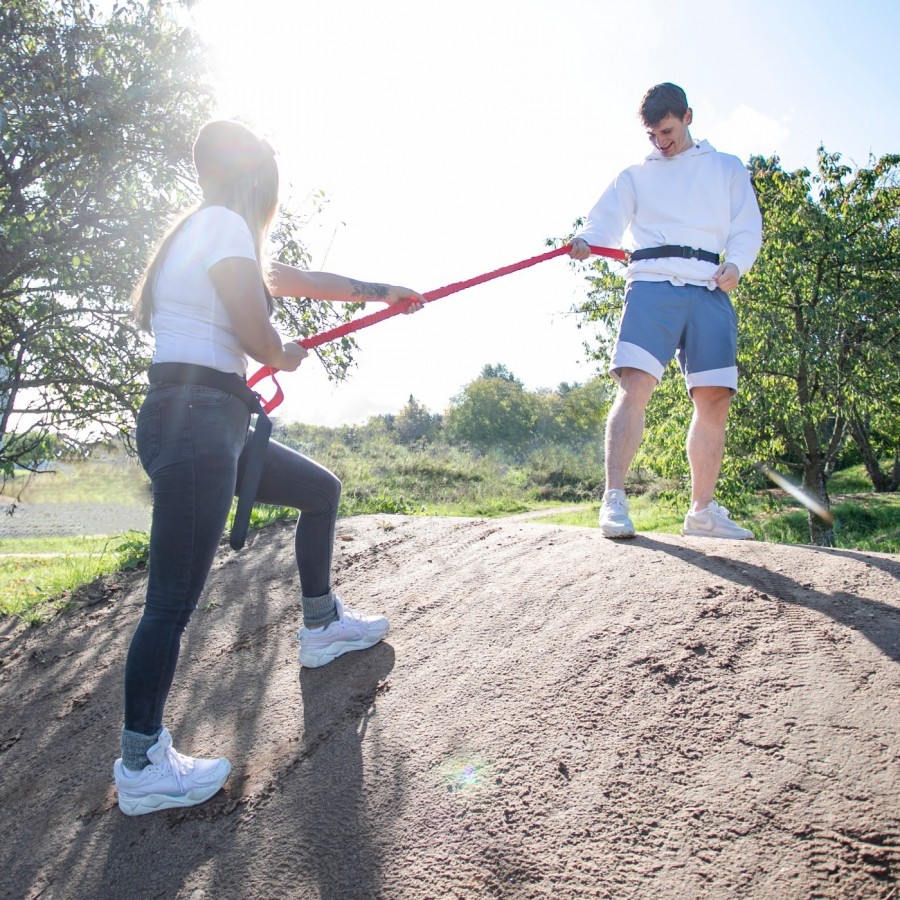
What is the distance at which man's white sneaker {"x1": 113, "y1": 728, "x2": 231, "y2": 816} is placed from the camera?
2.23 metres

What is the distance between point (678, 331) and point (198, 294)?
2.29 meters

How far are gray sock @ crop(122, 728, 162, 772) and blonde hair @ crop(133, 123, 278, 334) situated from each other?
1295 mm

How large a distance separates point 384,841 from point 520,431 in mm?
37651

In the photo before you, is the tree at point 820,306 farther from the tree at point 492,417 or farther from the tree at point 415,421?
the tree at point 415,421

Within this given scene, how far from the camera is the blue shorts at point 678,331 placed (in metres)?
3.45

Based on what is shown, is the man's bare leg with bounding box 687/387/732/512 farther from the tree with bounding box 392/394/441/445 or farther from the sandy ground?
the tree with bounding box 392/394/441/445

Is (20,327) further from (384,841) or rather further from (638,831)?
(638,831)

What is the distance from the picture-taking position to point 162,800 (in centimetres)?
223

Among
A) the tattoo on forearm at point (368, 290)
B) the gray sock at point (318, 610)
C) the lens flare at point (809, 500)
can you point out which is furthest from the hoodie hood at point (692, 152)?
the lens flare at point (809, 500)

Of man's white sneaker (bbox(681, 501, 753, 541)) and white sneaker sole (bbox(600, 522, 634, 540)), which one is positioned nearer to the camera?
white sneaker sole (bbox(600, 522, 634, 540))

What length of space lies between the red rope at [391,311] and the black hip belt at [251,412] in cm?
14

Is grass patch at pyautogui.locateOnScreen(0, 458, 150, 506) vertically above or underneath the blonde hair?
underneath

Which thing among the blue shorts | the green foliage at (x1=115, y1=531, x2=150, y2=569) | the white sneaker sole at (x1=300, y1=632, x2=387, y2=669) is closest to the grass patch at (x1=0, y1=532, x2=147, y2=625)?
the green foliage at (x1=115, y1=531, x2=150, y2=569)

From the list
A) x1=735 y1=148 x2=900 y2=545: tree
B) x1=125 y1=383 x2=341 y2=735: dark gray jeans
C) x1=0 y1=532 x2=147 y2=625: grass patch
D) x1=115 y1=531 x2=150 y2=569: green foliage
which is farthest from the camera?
x1=735 y1=148 x2=900 y2=545: tree
